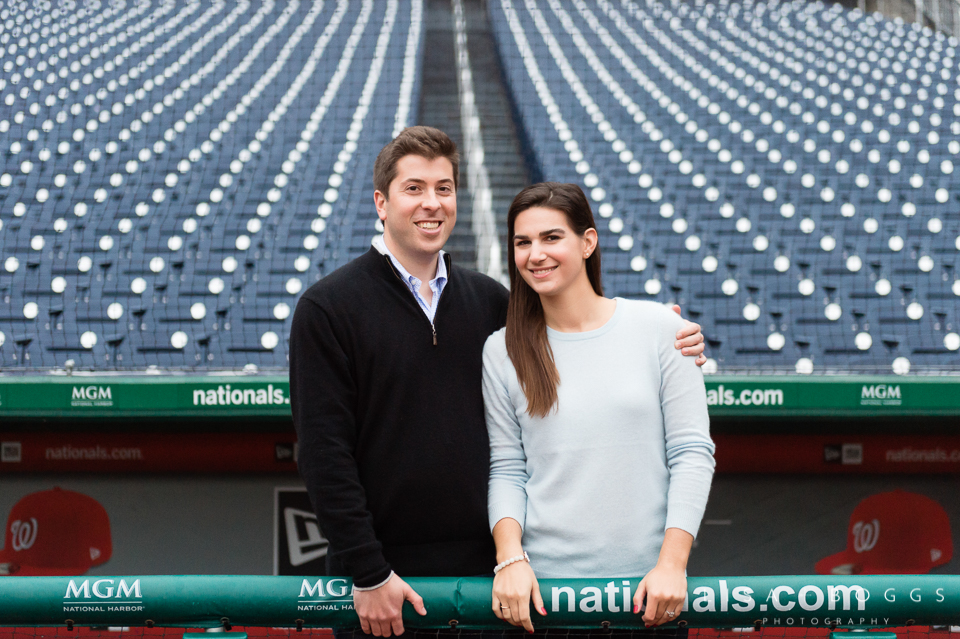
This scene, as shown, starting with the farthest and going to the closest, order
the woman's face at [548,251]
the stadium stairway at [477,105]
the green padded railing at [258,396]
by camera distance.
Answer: the stadium stairway at [477,105], the green padded railing at [258,396], the woman's face at [548,251]

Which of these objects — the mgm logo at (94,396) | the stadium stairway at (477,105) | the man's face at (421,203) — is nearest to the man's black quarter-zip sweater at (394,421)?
the man's face at (421,203)

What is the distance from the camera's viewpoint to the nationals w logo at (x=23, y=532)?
4281 mm

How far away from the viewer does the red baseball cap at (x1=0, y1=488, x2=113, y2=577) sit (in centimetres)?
429

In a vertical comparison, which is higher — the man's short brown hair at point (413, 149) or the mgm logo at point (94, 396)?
the mgm logo at point (94, 396)

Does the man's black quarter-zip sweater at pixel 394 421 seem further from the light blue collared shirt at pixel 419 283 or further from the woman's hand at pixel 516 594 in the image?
the woman's hand at pixel 516 594

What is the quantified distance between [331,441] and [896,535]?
13.6 ft

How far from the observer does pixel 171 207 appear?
19.6 ft

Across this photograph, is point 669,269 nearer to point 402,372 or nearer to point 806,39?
point 402,372

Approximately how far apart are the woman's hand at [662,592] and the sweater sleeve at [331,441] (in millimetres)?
448

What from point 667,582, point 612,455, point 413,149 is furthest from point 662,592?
point 413,149

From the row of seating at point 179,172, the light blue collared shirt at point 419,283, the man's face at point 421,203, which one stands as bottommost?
the light blue collared shirt at point 419,283

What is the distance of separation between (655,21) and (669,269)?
672 centimetres

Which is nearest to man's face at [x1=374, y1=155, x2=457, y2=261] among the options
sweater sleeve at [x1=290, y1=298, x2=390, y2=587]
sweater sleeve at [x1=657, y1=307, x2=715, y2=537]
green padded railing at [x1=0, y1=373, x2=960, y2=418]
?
sweater sleeve at [x1=290, y1=298, x2=390, y2=587]

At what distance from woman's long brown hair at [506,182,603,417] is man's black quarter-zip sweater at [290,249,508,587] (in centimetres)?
11
